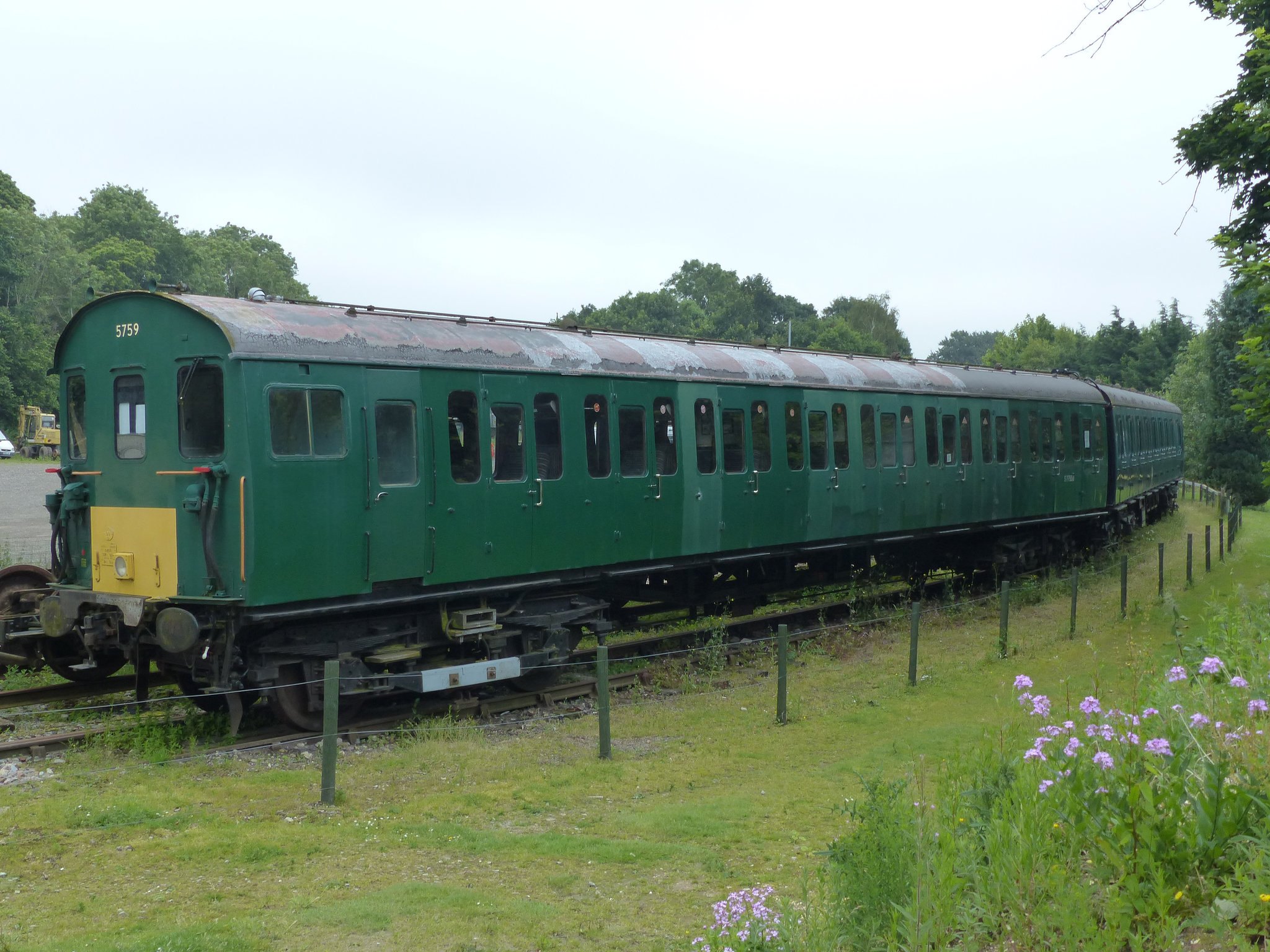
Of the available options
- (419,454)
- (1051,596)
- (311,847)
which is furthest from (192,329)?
(1051,596)

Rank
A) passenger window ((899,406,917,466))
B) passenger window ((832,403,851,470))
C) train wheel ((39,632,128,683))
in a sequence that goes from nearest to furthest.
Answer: train wheel ((39,632,128,683)) < passenger window ((832,403,851,470)) < passenger window ((899,406,917,466))

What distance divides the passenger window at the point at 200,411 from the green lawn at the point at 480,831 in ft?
8.44

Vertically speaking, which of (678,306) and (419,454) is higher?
(678,306)

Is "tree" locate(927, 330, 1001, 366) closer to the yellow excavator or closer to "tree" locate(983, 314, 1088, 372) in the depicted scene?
"tree" locate(983, 314, 1088, 372)

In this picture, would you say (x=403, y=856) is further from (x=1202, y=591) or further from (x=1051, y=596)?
(x=1202, y=591)

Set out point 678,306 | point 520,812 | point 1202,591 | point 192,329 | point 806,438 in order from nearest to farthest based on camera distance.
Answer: point 520,812
point 192,329
point 806,438
point 1202,591
point 678,306

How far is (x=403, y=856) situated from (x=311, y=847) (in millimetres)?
584

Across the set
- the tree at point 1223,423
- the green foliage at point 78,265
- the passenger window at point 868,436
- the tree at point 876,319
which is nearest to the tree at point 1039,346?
the tree at point 876,319

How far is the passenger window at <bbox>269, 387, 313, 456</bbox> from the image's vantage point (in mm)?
9102

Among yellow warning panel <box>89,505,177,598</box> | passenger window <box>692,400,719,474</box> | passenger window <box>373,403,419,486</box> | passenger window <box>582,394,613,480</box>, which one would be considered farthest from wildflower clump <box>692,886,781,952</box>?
passenger window <box>692,400,719,474</box>

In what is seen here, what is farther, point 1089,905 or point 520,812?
point 520,812

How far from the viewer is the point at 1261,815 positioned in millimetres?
4391

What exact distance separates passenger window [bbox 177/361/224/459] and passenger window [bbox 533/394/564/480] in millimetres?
3191

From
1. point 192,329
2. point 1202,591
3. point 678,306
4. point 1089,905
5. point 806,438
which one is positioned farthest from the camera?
point 678,306
